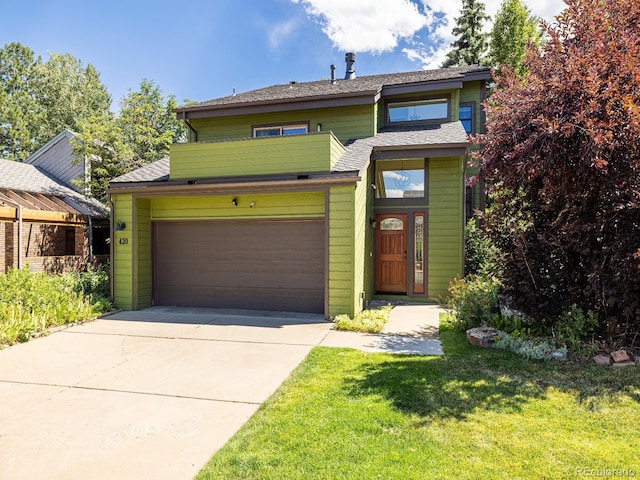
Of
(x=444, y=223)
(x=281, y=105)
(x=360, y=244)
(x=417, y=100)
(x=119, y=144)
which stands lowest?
(x=360, y=244)

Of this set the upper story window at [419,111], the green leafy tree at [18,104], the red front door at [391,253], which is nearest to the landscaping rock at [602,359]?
the red front door at [391,253]

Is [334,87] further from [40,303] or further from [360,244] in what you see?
[40,303]

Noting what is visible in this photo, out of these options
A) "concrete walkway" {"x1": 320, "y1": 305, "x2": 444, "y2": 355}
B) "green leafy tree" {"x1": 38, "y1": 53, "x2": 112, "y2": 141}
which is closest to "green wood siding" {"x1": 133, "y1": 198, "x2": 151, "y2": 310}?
"concrete walkway" {"x1": 320, "y1": 305, "x2": 444, "y2": 355}

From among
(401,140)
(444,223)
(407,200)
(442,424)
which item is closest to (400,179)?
(407,200)

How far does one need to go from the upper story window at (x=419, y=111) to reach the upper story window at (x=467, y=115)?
1.44 metres

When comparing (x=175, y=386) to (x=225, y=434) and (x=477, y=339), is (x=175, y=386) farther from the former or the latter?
(x=477, y=339)

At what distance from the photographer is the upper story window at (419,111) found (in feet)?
37.4

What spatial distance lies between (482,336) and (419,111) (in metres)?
8.08

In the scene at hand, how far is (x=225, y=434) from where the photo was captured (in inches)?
128

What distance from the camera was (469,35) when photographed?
24.8 m

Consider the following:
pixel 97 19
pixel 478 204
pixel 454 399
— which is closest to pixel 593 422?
pixel 454 399

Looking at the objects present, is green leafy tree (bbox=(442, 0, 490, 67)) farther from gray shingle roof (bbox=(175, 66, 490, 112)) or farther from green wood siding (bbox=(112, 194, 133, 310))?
green wood siding (bbox=(112, 194, 133, 310))

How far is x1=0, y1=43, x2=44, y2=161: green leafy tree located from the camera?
24.1 meters

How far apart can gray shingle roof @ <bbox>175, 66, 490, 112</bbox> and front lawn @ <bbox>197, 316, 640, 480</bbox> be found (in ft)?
27.4
